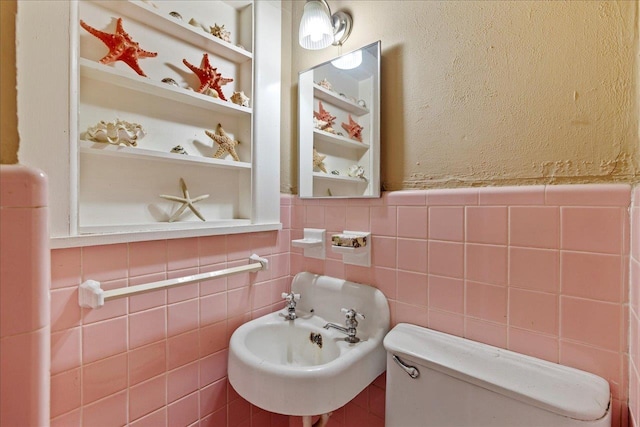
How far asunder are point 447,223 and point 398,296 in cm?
28

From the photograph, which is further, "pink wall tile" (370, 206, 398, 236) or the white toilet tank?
"pink wall tile" (370, 206, 398, 236)

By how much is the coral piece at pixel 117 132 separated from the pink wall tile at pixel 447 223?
89 centimetres

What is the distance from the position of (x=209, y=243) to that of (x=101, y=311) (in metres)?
0.34

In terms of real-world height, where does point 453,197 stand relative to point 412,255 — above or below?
above

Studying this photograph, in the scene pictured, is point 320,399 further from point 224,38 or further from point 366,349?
point 224,38

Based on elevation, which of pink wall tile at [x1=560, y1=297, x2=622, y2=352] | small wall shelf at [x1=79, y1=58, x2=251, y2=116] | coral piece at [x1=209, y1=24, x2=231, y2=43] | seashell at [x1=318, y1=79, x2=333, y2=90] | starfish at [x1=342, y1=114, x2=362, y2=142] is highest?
coral piece at [x1=209, y1=24, x2=231, y2=43]

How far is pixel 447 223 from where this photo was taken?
32.7 inches

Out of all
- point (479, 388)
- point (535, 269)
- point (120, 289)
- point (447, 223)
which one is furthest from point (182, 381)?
point (535, 269)

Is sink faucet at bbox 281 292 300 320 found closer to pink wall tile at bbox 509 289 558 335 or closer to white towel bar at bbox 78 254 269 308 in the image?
white towel bar at bbox 78 254 269 308

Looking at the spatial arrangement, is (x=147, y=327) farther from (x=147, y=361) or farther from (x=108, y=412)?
(x=108, y=412)

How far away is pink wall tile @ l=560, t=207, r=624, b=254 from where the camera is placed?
2.02 feet

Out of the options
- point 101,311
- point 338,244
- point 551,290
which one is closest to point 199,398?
point 101,311

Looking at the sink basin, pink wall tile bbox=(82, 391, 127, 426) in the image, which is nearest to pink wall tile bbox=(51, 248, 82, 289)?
pink wall tile bbox=(82, 391, 127, 426)

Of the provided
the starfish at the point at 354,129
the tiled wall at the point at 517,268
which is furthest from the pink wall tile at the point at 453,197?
the starfish at the point at 354,129
